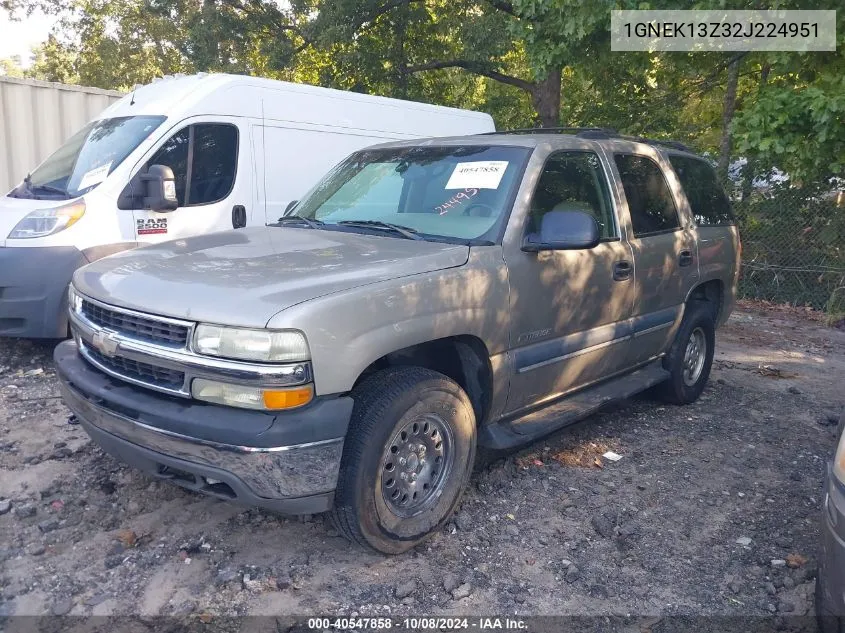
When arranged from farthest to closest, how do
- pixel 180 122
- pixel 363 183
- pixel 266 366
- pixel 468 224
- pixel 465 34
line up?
1. pixel 465 34
2. pixel 180 122
3. pixel 363 183
4. pixel 468 224
5. pixel 266 366

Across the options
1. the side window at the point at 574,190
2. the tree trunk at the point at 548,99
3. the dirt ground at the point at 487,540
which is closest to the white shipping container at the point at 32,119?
the dirt ground at the point at 487,540

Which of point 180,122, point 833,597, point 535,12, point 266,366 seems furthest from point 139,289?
point 535,12

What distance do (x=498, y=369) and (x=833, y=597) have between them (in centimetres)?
169

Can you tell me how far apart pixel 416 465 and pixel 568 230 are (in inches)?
54.5

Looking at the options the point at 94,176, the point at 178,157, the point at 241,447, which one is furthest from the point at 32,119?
the point at 241,447

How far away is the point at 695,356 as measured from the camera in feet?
18.4

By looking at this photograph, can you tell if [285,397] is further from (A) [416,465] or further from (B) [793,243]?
(B) [793,243]

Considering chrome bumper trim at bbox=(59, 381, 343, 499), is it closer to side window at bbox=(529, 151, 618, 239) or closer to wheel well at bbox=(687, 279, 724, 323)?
side window at bbox=(529, 151, 618, 239)

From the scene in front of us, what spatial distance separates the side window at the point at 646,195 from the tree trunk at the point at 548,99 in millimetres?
9043

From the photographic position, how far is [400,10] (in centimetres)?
1412

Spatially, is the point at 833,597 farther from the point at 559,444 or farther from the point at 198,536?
the point at 198,536

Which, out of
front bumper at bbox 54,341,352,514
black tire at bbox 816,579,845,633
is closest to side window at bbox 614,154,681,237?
black tire at bbox 816,579,845,633

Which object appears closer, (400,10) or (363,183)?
(363,183)

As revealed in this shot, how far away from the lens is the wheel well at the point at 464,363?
3.52 meters
